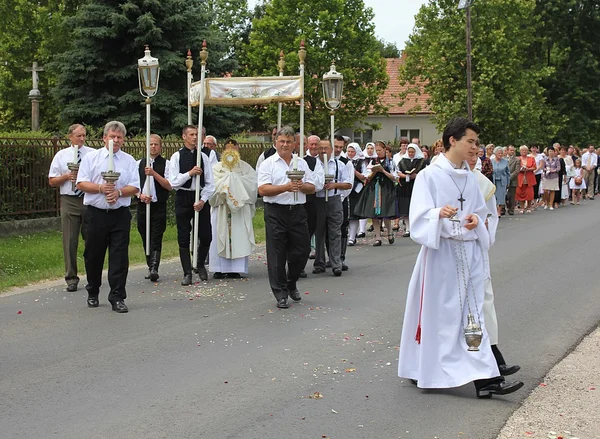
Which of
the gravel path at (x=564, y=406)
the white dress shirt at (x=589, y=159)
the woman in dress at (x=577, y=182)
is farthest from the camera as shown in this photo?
the white dress shirt at (x=589, y=159)

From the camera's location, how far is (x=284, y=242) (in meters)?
10.6

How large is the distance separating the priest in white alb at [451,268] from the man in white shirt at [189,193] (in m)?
6.06

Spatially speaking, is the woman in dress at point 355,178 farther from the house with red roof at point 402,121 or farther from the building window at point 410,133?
the building window at point 410,133

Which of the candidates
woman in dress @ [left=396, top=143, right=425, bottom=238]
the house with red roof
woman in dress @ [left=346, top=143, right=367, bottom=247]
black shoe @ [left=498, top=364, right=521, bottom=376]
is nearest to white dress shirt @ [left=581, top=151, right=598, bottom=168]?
woman in dress @ [left=396, top=143, right=425, bottom=238]

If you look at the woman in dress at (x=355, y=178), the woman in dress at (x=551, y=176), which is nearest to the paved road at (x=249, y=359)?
the woman in dress at (x=355, y=178)

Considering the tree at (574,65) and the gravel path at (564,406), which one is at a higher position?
the tree at (574,65)

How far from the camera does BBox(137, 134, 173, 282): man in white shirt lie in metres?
12.9

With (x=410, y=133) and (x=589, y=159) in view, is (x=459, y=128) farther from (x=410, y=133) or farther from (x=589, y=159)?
(x=410, y=133)

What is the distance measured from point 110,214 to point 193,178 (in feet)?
8.29

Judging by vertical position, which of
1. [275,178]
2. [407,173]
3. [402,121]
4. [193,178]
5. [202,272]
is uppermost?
[402,121]

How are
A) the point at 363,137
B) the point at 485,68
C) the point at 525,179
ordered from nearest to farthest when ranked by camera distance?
the point at 525,179 → the point at 485,68 → the point at 363,137

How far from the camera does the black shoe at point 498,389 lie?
6.58m

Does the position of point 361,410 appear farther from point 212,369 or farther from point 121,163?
point 121,163

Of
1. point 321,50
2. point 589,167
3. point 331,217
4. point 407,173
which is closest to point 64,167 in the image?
point 331,217
